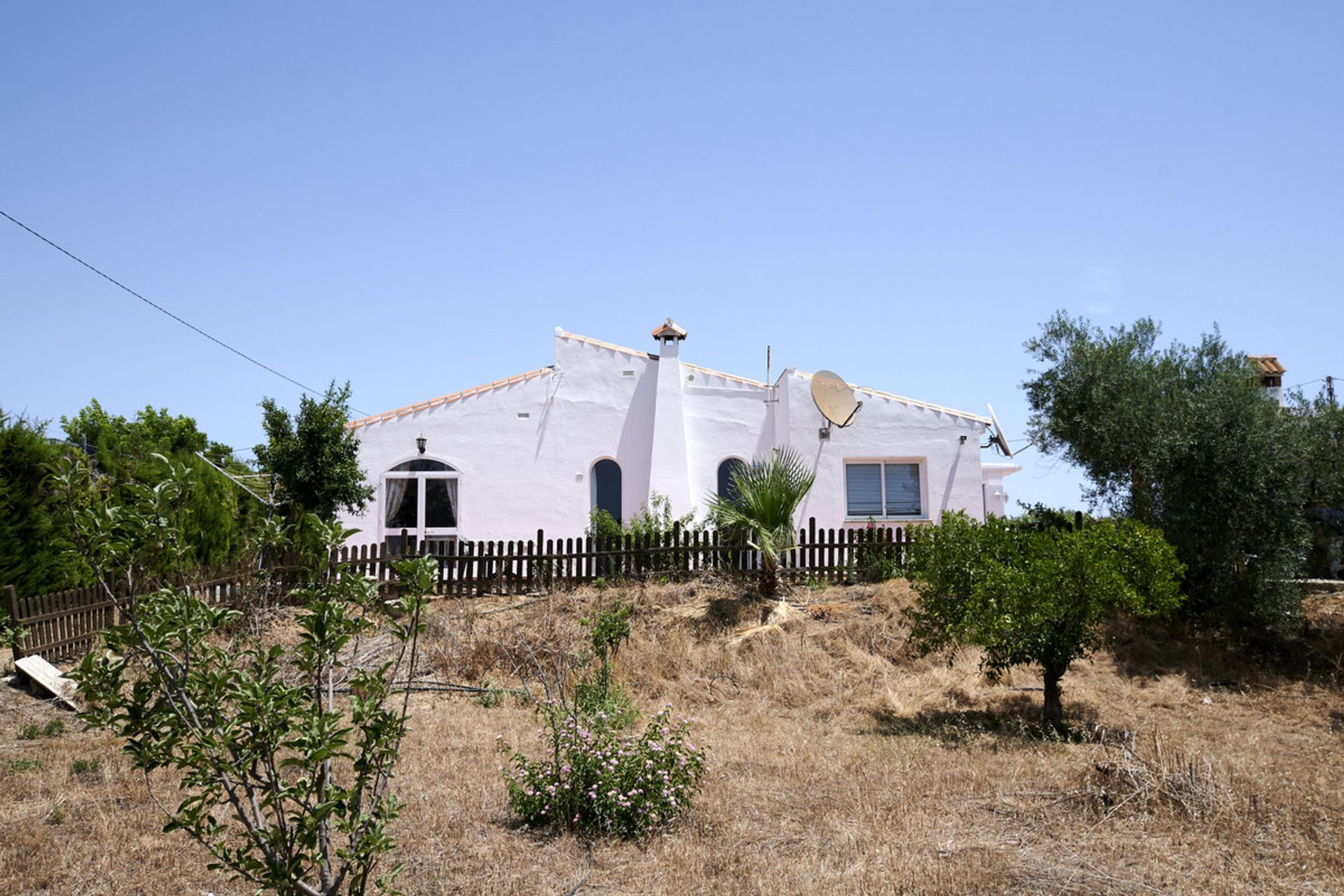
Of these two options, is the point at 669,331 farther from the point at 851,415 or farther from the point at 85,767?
the point at 85,767

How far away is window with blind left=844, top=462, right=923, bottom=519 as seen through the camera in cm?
2112

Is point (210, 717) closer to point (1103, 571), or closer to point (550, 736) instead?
point (550, 736)

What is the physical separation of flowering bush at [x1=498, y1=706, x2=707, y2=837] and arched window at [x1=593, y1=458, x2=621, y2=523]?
1354 cm

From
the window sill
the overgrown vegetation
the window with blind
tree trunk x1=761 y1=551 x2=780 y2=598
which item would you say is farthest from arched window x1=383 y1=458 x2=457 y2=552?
the overgrown vegetation

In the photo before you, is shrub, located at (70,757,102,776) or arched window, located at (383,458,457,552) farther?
arched window, located at (383,458,457,552)

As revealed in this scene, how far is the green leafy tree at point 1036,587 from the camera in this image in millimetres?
10984

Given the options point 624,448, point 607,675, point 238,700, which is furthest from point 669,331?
point 238,700

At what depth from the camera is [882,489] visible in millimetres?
21141

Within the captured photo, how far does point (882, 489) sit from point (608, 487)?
5.88m

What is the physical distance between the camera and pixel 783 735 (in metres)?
11.0

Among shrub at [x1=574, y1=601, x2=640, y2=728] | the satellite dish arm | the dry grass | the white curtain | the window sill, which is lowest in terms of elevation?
the dry grass

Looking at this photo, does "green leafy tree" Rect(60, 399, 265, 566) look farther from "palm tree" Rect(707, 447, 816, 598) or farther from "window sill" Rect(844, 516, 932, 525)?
"window sill" Rect(844, 516, 932, 525)

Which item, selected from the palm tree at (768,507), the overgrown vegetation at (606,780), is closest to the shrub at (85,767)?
the overgrown vegetation at (606,780)

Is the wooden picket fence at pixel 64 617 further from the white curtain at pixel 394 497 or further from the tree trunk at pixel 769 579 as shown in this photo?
the tree trunk at pixel 769 579
